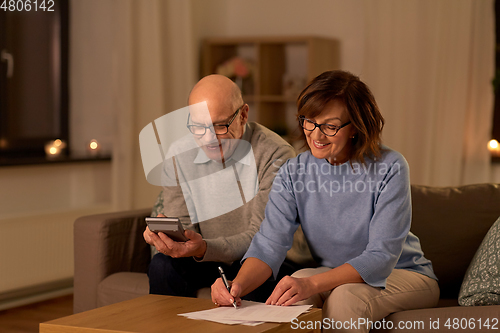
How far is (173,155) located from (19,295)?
1594mm

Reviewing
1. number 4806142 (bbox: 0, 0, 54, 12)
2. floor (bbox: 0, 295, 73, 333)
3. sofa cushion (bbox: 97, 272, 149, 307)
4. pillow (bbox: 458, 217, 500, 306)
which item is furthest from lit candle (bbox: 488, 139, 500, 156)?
number 4806142 (bbox: 0, 0, 54, 12)

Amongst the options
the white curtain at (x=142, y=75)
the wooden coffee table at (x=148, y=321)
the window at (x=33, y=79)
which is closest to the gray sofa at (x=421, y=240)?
the wooden coffee table at (x=148, y=321)

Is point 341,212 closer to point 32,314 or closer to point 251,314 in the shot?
point 251,314

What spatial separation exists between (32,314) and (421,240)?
6.35ft

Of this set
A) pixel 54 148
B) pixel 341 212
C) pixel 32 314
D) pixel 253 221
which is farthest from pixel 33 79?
pixel 341 212

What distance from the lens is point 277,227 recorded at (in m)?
1.48

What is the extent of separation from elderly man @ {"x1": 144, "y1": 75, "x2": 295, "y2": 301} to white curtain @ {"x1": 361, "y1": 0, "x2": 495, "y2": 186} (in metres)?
2.06

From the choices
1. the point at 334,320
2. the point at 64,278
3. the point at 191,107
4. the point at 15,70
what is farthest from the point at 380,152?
the point at 15,70

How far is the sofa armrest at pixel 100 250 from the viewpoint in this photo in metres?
2.01

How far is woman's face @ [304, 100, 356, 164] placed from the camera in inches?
55.3

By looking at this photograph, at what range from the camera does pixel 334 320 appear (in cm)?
126

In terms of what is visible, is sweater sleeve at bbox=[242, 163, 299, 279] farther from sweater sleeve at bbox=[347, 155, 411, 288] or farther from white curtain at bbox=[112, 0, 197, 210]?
white curtain at bbox=[112, 0, 197, 210]

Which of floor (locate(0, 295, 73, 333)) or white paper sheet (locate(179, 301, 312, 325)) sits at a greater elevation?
white paper sheet (locate(179, 301, 312, 325))

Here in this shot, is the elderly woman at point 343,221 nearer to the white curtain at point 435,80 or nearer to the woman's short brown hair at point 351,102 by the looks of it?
the woman's short brown hair at point 351,102
